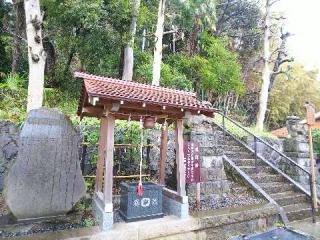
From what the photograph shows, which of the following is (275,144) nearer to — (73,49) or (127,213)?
(127,213)

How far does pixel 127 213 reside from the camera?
550 centimetres

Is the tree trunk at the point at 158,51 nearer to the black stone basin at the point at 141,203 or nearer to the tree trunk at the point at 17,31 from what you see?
the tree trunk at the point at 17,31

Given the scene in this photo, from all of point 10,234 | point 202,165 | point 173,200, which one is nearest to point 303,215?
point 202,165

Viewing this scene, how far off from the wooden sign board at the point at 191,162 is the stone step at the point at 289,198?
290cm

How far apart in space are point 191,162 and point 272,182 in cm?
387

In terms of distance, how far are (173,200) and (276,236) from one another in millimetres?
2680

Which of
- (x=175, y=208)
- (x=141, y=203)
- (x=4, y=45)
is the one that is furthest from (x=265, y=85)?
(x=4, y=45)

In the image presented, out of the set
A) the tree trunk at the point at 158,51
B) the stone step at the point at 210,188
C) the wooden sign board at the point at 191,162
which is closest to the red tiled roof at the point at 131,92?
the wooden sign board at the point at 191,162

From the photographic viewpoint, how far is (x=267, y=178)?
8.86 metres

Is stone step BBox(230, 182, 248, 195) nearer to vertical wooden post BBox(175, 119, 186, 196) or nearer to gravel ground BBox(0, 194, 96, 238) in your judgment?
vertical wooden post BBox(175, 119, 186, 196)

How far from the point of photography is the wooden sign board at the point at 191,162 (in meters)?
6.35

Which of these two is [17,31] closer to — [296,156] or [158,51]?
[158,51]

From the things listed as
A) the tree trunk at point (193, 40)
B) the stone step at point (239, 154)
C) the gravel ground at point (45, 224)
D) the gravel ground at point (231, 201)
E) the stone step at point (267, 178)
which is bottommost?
the gravel ground at point (45, 224)

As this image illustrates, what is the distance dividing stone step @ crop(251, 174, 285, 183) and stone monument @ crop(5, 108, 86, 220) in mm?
5393
